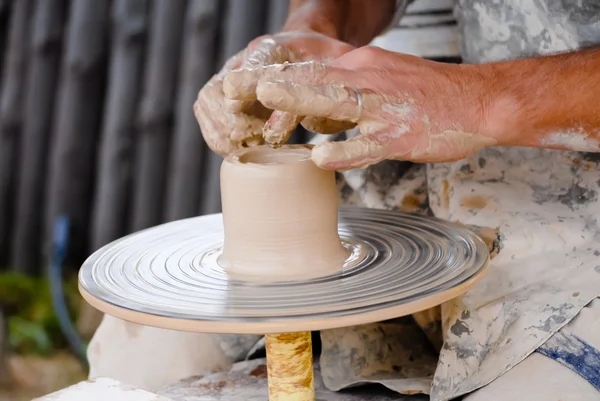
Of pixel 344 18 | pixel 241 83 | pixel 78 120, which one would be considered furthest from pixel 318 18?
pixel 78 120

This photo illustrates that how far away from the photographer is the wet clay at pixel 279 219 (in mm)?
1177

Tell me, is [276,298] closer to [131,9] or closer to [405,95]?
[405,95]

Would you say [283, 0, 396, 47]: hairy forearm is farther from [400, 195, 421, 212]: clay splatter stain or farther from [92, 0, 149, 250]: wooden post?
[92, 0, 149, 250]: wooden post

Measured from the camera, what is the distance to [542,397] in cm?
111

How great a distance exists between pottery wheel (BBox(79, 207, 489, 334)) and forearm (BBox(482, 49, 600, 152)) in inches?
7.4

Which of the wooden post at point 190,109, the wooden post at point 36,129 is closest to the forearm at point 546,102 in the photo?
the wooden post at point 190,109

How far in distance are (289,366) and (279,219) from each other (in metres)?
0.22

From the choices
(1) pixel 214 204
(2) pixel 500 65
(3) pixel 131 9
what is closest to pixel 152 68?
(3) pixel 131 9

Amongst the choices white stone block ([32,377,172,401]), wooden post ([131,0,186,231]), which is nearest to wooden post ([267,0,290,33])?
wooden post ([131,0,186,231])

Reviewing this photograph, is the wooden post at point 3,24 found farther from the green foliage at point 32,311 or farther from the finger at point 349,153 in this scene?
the finger at point 349,153

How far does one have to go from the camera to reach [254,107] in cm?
136

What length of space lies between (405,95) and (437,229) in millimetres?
285

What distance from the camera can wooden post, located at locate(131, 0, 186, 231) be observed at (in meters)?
2.96

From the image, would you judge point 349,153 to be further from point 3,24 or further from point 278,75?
point 3,24
